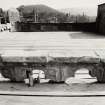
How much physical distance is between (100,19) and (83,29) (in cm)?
212

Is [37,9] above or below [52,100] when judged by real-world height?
above

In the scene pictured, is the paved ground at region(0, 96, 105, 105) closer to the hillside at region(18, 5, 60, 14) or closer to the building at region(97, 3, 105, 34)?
the building at region(97, 3, 105, 34)

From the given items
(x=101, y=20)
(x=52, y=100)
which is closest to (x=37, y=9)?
(x=101, y=20)

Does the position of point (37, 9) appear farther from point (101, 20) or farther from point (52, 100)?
point (52, 100)

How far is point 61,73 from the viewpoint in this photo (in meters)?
2.17

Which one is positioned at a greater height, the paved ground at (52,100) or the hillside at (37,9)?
the hillside at (37,9)

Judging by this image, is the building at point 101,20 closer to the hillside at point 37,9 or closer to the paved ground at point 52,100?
the paved ground at point 52,100

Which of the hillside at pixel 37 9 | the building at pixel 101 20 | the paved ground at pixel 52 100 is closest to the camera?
the paved ground at pixel 52 100

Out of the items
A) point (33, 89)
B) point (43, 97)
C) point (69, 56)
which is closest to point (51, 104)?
point (43, 97)

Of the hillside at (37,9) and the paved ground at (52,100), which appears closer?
the paved ground at (52,100)

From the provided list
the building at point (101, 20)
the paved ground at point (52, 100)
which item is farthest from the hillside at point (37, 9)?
the paved ground at point (52, 100)

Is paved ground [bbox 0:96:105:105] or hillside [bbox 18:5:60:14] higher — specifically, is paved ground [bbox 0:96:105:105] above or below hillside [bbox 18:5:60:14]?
below

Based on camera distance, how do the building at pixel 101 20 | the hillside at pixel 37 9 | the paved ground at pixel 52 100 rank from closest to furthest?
the paved ground at pixel 52 100
the building at pixel 101 20
the hillside at pixel 37 9

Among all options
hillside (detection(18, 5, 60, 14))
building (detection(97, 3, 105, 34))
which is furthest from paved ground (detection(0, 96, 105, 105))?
hillside (detection(18, 5, 60, 14))
